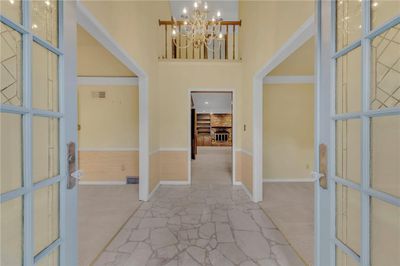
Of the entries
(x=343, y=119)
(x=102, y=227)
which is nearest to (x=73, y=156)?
(x=343, y=119)

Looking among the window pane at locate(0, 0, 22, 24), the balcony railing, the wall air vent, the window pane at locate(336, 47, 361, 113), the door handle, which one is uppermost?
the balcony railing

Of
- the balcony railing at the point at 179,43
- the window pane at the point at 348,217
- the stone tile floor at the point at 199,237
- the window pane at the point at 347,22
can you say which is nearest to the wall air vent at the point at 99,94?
the balcony railing at the point at 179,43

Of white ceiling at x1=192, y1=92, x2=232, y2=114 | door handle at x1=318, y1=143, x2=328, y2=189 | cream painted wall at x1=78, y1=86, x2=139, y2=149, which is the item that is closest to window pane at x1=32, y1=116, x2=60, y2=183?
door handle at x1=318, y1=143, x2=328, y2=189

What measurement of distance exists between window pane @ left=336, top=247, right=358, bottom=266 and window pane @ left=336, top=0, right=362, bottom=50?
99 cm

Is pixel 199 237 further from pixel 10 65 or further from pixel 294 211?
pixel 10 65

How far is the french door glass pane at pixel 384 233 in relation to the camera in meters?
0.73

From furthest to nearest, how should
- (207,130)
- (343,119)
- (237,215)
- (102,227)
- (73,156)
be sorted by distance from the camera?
1. (207,130)
2. (237,215)
3. (102,227)
4. (73,156)
5. (343,119)

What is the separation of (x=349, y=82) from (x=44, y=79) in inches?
56.4

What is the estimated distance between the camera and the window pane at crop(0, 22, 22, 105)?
74 cm

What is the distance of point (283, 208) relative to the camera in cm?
328

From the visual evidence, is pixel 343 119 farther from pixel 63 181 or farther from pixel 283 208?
pixel 283 208

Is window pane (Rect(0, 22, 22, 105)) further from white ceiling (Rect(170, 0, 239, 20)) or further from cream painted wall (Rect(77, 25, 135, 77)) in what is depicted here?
white ceiling (Rect(170, 0, 239, 20))

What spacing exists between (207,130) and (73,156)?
41.9 ft

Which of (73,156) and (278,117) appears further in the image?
(278,117)
